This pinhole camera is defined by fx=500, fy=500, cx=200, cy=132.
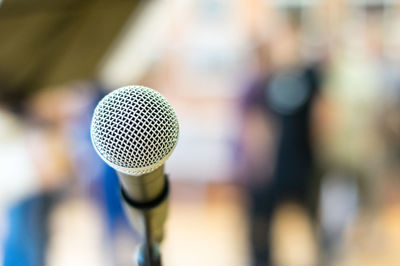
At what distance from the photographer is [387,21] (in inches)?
164

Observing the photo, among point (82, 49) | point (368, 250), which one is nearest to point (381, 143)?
point (368, 250)

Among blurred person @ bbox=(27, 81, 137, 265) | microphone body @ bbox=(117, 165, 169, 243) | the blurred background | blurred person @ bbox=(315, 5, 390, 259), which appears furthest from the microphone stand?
blurred person @ bbox=(315, 5, 390, 259)

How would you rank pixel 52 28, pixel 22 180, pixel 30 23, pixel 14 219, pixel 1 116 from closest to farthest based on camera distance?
pixel 30 23, pixel 52 28, pixel 14 219, pixel 1 116, pixel 22 180

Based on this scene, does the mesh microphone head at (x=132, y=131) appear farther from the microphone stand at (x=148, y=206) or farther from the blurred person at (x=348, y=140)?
the blurred person at (x=348, y=140)

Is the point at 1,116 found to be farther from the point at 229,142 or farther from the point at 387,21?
the point at 387,21

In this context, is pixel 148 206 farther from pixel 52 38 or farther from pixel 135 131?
pixel 52 38

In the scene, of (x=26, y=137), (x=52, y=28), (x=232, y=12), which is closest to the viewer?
(x=52, y=28)

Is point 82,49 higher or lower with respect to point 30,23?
lower

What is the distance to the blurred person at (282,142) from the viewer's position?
7.73ft

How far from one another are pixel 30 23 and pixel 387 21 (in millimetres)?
3548

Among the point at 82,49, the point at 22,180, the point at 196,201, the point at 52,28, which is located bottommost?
the point at 196,201

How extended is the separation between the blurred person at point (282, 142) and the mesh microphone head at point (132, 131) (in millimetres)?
1785

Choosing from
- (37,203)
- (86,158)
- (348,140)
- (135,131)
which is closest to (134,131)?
(135,131)

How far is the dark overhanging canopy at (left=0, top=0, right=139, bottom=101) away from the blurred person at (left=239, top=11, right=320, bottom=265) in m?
0.98
